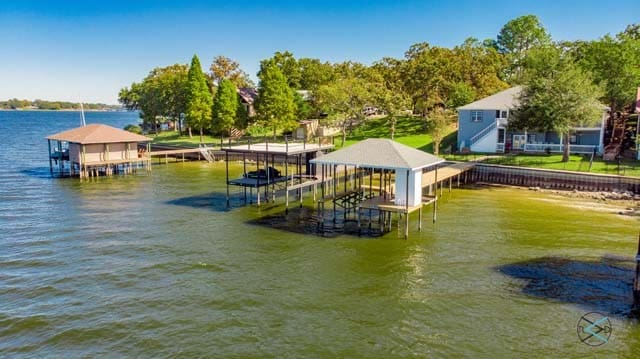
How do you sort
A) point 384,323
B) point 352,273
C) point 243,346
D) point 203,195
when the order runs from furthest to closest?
point 203,195
point 352,273
point 384,323
point 243,346

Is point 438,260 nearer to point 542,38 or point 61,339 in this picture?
point 61,339

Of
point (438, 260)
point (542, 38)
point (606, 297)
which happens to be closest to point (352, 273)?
point (438, 260)

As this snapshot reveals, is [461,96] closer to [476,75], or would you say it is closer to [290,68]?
[476,75]

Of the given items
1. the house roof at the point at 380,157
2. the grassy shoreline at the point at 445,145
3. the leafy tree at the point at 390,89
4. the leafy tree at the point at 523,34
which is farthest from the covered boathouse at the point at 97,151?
the leafy tree at the point at 523,34

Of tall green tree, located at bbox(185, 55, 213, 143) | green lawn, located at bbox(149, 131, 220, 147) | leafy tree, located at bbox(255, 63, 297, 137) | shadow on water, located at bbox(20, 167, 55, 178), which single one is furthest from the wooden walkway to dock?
shadow on water, located at bbox(20, 167, 55, 178)

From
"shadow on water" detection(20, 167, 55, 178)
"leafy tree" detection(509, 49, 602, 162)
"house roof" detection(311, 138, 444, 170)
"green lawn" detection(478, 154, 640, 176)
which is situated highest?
"leafy tree" detection(509, 49, 602, 162)

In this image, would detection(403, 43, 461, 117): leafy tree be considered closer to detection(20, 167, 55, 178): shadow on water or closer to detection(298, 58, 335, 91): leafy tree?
detection(298, 58, 335, 91): leafy tree

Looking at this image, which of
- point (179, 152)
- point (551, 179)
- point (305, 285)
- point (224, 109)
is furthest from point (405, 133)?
point (305, 285)

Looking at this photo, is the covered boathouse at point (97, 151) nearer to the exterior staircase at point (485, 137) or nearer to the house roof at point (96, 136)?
the house roof at point (96, 136)
